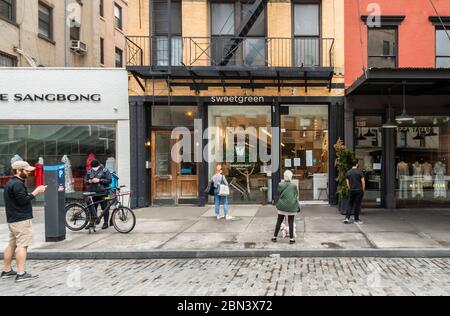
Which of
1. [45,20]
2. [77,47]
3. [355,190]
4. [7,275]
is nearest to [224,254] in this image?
[7,275]

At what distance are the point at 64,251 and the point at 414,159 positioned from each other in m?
11.7

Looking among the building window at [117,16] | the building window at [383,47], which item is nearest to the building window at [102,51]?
the building window at [117,16]

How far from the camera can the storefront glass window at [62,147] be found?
50.1 feet

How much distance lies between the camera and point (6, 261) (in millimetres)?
6695

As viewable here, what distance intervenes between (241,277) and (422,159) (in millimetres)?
10400

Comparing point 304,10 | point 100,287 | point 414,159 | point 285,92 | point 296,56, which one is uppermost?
point 304,10

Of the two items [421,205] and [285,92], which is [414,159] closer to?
[421,205]

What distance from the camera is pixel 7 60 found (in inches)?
711

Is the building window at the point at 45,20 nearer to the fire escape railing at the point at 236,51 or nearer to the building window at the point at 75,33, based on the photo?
the building window at the point at 75,33

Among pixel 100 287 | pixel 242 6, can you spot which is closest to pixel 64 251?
pixel 100 287

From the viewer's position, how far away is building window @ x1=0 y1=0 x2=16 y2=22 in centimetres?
1791

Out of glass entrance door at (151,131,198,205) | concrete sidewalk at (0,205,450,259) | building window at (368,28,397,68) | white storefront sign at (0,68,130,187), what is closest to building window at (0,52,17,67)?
white storefront sign at (0,68,130,187)

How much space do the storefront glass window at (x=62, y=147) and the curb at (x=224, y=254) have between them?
23.3 feet

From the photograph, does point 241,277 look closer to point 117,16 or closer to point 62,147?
point 62,147
